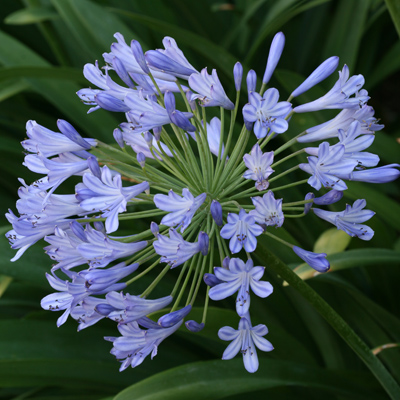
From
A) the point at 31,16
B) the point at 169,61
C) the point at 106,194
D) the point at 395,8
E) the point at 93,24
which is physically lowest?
the point at 106,194

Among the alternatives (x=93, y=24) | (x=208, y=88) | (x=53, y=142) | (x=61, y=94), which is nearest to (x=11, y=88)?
(x=61, y=94)

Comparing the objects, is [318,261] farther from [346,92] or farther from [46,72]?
[46,72]

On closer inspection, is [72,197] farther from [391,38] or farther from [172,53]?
[391,38]

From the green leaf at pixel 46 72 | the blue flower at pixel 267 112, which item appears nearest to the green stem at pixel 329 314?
the blue flower at pixel 267 112

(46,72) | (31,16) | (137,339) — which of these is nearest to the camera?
(137,339)

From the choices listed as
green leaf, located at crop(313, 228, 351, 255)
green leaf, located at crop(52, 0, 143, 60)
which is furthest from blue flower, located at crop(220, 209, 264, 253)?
green leaf, located at crop(52, 0, 143, 60)

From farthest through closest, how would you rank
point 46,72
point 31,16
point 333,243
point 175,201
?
point 31,16 → point 46,72 → point 333,243 → point 175,201

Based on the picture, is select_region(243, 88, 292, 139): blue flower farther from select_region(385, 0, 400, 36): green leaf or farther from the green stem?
select_region(385, 0, 400, 36): green leaf
